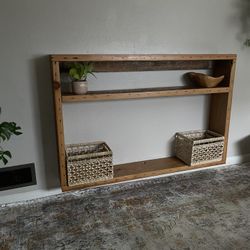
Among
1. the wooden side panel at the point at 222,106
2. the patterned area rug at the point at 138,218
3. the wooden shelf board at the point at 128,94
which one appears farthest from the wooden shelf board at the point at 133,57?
the patterned area rug at the point at 138,218

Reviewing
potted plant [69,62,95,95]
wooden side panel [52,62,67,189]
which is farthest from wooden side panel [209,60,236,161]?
wooden side panel [52,62,67,189]

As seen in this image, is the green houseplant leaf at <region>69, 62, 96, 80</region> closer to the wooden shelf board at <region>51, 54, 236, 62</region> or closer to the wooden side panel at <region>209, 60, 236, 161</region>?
the wooden shelf board at <region>51, 54, 236, 62</region>

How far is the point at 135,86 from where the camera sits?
2238 millimetres

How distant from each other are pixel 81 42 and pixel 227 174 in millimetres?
1943

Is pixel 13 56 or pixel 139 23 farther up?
pixel 139 23

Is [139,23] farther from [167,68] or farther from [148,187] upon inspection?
[148,187]

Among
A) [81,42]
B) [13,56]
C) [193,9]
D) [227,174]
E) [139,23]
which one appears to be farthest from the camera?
[227,174]

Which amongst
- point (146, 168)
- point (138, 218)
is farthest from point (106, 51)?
point (138, 218)

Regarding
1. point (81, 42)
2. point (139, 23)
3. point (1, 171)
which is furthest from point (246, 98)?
point (1, 171)

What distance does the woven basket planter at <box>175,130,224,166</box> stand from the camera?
2.30m

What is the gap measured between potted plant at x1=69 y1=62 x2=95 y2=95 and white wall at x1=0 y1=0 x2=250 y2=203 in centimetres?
16

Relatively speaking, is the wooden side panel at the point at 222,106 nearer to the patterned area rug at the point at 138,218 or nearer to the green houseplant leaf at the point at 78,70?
the patterned area rug at the point at 138,218

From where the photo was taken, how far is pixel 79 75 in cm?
185

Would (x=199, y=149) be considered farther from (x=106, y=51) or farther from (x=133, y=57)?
(x=106, y=51)
